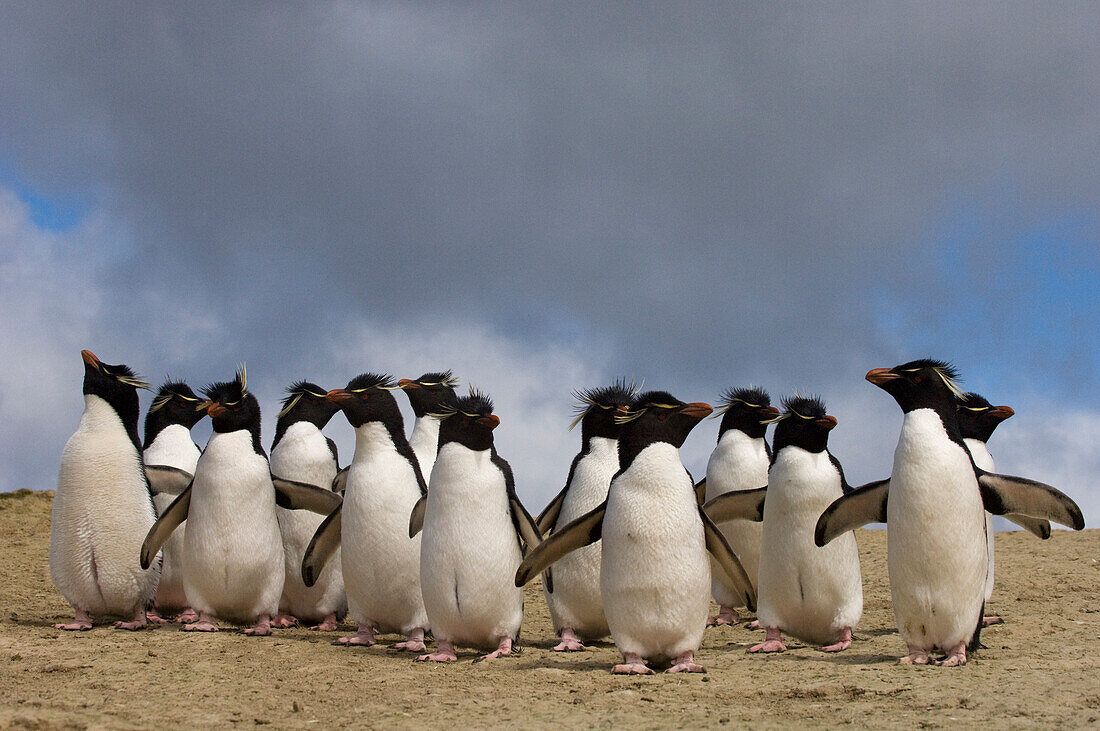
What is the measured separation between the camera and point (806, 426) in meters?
6.15

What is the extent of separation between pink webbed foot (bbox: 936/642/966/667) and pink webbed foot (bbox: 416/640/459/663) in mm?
2566

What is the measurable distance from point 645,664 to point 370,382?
2.53 meters

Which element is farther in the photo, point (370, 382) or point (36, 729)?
point (370, 382)

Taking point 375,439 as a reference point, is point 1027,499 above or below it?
below

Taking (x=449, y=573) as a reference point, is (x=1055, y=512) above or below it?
above

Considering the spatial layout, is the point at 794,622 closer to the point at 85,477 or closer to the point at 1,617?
the point at 85,477

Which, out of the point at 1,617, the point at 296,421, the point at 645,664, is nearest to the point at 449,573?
the point at 645,664

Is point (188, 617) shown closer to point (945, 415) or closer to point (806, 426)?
point (806, 426)

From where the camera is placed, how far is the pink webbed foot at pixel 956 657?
16.9 feet

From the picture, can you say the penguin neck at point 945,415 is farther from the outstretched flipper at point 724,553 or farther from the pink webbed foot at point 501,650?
the pink webbed foot at point 501,650

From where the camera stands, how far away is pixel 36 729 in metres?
3.74

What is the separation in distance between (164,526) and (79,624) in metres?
0.87

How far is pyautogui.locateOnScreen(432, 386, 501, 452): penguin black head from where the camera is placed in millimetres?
5742

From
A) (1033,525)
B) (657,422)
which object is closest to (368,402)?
(657,422)
